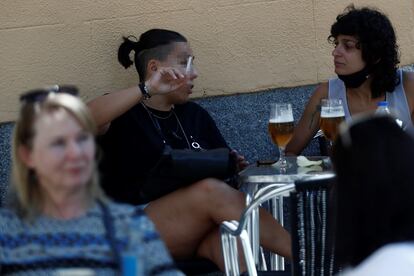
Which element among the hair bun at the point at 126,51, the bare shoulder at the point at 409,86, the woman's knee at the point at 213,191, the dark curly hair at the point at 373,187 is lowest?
the woman's knee at the point at 213,191

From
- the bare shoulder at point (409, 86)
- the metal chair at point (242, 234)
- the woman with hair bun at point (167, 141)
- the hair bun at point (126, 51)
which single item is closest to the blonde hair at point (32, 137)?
the metal chair at point (242, 234)

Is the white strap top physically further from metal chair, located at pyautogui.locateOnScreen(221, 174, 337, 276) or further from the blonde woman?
the blonde woman

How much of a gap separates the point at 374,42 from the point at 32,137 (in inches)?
100

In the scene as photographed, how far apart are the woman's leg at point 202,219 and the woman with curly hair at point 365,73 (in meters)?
0.71

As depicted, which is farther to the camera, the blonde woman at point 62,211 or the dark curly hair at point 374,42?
the dark curly hair at point 374,42

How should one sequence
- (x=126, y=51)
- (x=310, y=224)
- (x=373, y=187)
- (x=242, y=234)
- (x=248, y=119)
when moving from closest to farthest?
(x=373, y=187) → (x=310, y=224) → (x=242, y=234) → (x=126, y=51) → (x=248, y=119)

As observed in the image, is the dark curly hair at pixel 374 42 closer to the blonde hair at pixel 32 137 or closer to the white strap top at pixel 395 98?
the white strap top at pixel 395 98

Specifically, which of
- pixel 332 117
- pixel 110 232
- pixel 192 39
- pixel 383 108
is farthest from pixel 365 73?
pixel 110 232

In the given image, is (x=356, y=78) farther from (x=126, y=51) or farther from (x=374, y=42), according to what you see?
(x=126, y=51)

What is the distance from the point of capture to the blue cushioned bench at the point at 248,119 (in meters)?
5.14

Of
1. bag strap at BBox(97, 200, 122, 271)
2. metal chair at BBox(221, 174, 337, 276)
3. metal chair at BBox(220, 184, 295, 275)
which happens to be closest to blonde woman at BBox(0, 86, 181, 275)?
bag strap at BBox(97, 200, 122, 271)

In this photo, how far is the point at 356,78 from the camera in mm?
4641

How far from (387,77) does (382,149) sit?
277cm

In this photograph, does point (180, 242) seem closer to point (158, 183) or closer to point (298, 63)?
point (158, 183)
